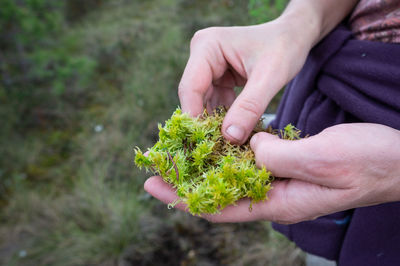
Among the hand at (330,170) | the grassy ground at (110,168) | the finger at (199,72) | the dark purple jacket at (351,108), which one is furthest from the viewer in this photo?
the grassy ground at (110,168)

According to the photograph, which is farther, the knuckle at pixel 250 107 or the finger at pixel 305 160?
the knuckle at pixel 250 107

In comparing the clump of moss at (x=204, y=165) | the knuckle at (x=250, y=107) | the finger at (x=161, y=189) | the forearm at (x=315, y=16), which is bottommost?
the finger at (x=161, y=189)

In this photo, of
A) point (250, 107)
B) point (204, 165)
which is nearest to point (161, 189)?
point (204, 165)

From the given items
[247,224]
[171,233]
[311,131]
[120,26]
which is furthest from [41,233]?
[120,26]

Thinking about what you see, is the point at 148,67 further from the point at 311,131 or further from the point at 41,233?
the point at 311,131

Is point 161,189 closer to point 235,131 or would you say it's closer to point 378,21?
point 235,131

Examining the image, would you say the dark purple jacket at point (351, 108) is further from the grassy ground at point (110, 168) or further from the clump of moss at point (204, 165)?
the grassy ground at point (110, 168)

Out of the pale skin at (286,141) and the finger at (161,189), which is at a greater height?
the pale skin at (286,141)

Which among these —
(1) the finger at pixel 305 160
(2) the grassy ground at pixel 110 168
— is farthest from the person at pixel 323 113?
(2) the grassy ground at pixel 110 168
